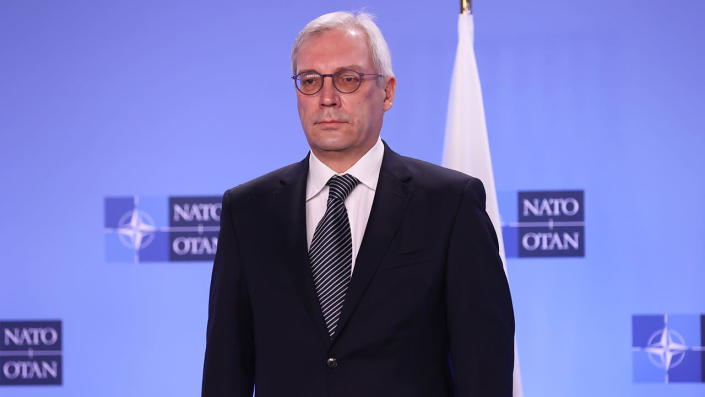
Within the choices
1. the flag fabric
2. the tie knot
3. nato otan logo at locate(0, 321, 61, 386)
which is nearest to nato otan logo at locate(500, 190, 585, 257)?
the flag fabric

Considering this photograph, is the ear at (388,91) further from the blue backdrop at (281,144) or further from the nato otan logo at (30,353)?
the nato otan logo at (30,353)

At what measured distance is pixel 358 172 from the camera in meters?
1.62

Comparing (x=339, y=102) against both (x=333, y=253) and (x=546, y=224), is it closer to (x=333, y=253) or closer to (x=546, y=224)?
(x=333, y=253)

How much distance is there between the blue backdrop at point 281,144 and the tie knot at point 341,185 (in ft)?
6.26

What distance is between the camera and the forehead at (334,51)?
1.59 m

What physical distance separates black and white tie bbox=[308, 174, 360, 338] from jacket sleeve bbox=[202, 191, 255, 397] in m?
0.17

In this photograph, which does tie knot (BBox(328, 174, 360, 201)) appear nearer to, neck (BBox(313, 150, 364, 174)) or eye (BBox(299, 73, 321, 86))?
neck (BBox(313, 150, 364, 174))

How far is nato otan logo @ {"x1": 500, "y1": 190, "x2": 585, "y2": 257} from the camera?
3.46 m

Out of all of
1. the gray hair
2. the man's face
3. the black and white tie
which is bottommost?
the black and white tie

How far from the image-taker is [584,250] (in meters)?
3.46

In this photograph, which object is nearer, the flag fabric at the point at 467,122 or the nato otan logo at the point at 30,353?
the flag fabric at the point at 467,122

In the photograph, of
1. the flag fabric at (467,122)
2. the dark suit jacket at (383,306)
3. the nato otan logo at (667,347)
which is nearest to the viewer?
the dark suit jacket at (383,306)

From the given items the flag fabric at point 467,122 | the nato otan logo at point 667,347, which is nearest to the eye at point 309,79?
the flag fabric at point 467,122

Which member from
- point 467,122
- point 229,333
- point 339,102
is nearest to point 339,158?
point 339,102
